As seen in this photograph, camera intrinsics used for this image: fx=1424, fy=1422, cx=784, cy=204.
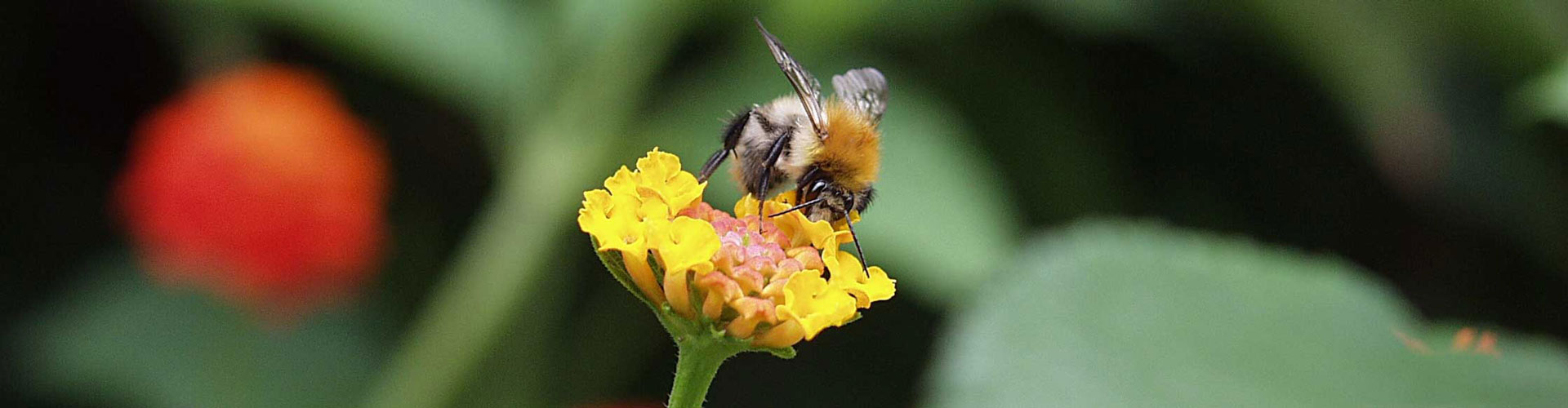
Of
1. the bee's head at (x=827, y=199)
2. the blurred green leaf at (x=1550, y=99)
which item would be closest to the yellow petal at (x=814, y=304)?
the bee's head at (x=827, y=199)

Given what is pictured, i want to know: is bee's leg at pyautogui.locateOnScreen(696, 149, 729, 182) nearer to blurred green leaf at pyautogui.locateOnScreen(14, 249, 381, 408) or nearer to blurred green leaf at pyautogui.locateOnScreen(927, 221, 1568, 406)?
blurred green leaf at pyautogui.locateOnScreen(927, 221, 1568, 406)

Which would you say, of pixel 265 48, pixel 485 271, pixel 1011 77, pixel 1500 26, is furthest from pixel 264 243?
pixel 1500 26

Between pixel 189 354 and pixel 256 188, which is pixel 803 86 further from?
pixel 189 354

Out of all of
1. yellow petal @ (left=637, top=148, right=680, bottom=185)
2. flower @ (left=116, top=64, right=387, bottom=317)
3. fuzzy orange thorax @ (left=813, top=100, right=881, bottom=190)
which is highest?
fuzzy orange thorax @ (left=813, top=100, right=881, bottom=190)

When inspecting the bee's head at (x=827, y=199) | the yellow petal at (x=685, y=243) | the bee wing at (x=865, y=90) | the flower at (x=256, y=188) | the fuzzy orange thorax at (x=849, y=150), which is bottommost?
the flower at (x=256, y=188)

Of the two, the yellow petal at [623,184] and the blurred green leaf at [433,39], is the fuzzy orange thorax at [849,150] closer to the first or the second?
the yellow petal at [623,184]

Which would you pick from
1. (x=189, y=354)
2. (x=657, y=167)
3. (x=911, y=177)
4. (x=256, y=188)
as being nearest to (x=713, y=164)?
(x=657, y=167)

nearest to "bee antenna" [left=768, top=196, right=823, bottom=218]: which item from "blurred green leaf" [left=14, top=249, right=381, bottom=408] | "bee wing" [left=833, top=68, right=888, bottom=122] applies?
"bee wing" [left=833, top=68, right=888, bottom=122]

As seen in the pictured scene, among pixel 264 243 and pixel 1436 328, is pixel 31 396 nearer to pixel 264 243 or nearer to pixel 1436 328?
pixel 264 243
